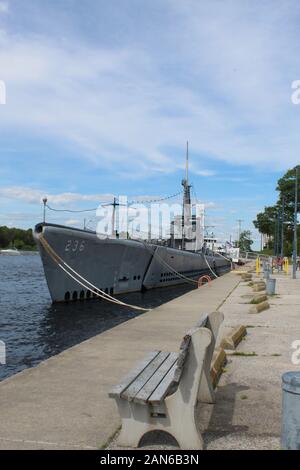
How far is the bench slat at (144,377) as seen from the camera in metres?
3.88

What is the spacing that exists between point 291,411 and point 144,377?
138 cm

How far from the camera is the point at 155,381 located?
14.0ft

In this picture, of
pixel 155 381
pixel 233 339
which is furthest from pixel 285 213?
pixel 155 381

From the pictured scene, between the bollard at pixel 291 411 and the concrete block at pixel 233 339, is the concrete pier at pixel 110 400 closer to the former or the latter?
the concrete block at pixel 233 339

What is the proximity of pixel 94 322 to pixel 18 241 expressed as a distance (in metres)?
A: 138

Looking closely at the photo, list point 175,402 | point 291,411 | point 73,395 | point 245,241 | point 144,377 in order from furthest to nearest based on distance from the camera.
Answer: point 245,241
point 73,395
point 144,377
point 175,402
point 291,411

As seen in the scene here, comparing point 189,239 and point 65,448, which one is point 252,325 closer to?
point 65,448

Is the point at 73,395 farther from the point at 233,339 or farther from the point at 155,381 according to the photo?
the point at 233,339

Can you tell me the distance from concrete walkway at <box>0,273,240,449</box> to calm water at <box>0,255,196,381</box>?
2.55 m

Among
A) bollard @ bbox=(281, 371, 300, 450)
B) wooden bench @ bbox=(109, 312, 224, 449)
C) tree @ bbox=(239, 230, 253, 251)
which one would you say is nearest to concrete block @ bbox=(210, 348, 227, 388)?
wooden bench @ bbox=(109, 312, 224, 449)

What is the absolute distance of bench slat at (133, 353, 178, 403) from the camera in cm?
382

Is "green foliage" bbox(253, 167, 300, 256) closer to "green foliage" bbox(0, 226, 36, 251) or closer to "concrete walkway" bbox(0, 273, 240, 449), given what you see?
"concrete walkway" bbox(0, 273, 240, 449)

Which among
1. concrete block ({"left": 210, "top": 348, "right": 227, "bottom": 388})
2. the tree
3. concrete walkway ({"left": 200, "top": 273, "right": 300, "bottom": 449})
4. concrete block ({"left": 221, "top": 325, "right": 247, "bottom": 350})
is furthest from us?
the tree

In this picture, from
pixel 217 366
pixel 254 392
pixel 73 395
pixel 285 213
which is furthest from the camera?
pixel 285 213
